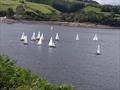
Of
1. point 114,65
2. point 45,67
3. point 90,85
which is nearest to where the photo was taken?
point 90,85

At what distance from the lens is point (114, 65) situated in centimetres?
10206

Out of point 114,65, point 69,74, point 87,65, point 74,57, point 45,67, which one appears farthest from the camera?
point 74,57

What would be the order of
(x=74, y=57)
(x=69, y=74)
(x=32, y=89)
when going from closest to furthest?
(x=32, y=89), (x=69, y=74), (x=74, y=57)

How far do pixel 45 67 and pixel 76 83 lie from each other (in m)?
17.7

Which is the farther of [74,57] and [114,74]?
[74,57]

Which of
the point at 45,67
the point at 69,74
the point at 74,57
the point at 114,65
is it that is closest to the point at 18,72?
the point at 69,74

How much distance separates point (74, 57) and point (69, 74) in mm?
33184

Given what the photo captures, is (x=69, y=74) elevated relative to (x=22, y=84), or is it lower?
lower

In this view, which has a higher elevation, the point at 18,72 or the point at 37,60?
the point at 18,72

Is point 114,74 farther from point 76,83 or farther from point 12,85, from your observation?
point 12,85

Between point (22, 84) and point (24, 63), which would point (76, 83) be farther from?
point (22, 84)

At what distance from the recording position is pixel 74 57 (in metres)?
111

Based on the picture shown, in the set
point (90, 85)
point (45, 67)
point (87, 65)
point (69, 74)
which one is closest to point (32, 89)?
point (90, 85)

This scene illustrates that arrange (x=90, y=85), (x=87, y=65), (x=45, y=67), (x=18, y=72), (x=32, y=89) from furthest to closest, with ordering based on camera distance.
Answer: (x=87, y=65)
(x=45, y=67)
(x=90, y=85)
(x=18, y=72)
(x=32, y=89)
